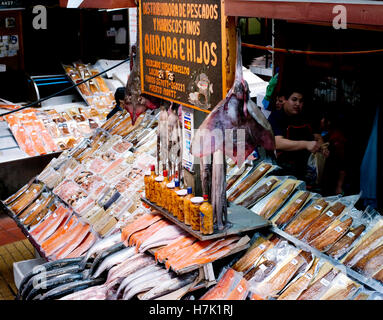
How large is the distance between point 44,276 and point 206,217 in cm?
174

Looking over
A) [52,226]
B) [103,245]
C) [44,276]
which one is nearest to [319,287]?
[103,245]

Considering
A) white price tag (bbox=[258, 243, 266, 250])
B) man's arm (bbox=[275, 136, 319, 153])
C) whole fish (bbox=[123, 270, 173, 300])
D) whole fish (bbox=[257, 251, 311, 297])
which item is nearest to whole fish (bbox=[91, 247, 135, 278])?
whole fish (bbox=[123, 270, 173, 300])

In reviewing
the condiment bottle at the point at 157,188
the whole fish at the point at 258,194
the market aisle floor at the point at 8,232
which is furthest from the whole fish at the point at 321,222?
the market aisle floor at the point at 8,232

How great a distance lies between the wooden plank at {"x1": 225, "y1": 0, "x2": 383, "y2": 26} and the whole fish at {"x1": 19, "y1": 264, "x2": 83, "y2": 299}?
2.64 metres

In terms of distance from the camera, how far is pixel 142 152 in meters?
5.76

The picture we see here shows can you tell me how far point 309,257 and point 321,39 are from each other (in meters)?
4.06

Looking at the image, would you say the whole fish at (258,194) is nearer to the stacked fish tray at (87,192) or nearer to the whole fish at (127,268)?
the whole fish at (127,268)

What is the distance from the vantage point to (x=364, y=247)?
3.23 m

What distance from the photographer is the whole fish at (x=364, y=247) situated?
3188 mm

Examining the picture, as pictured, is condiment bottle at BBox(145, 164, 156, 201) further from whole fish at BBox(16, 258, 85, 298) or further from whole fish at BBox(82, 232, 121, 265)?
whole fish at BBox(16, 258, 85, 298)

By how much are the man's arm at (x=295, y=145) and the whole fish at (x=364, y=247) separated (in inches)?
74.1

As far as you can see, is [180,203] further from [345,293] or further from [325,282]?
[345,293]
